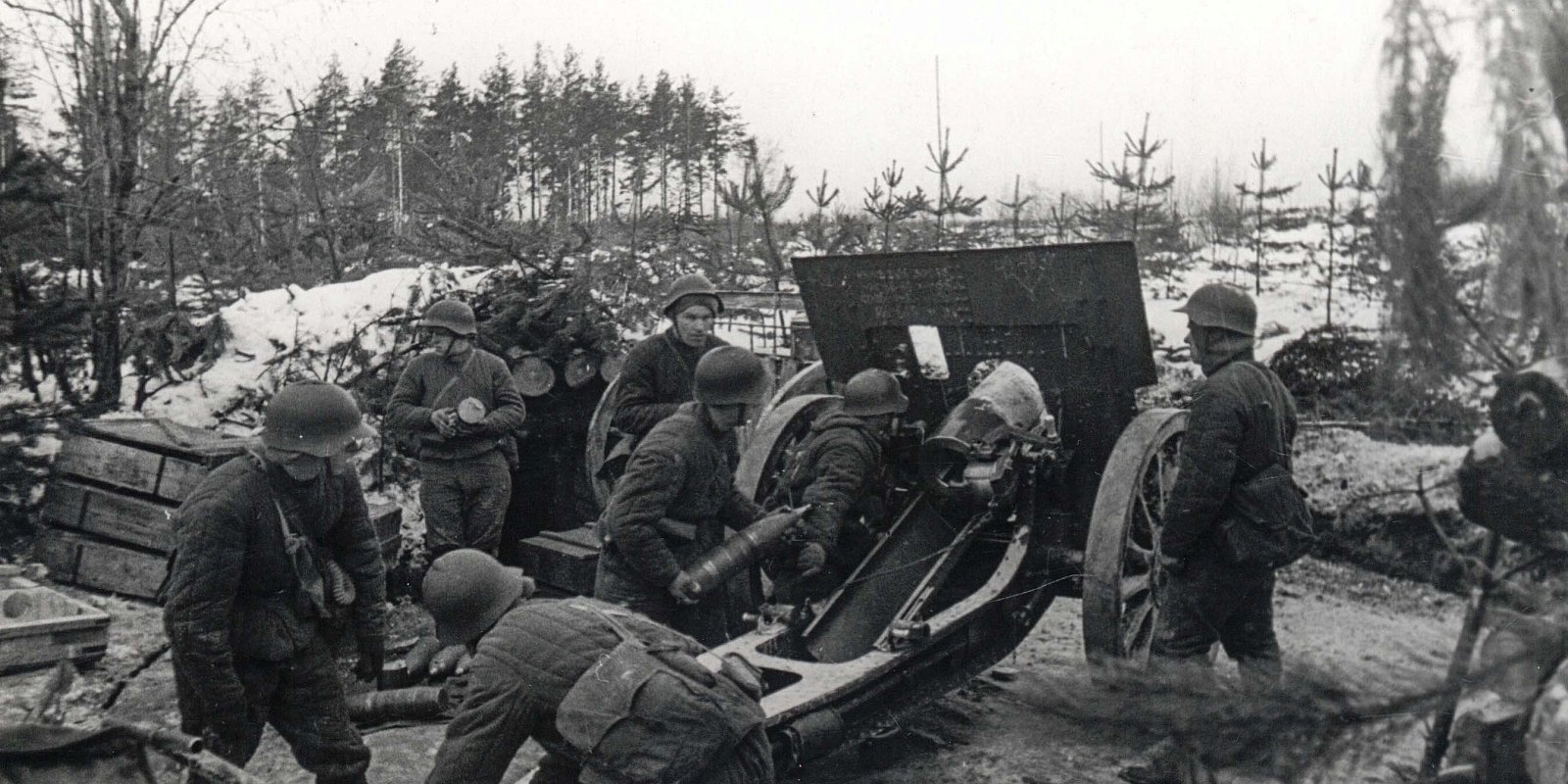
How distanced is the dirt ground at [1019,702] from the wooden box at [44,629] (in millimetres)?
171

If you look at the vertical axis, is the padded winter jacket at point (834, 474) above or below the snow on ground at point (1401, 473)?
below

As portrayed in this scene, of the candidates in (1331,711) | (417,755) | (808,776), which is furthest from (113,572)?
(1331,711)

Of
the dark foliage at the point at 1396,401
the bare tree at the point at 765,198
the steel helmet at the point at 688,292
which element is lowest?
the dark foliage at the point at 1396,401

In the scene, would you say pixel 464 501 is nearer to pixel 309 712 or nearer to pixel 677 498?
pixel 677 498

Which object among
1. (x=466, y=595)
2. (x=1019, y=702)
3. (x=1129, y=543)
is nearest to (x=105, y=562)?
(x=466, y=595)

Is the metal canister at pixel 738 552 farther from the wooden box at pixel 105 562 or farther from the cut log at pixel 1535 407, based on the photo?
the wooden box at pixel 105 562

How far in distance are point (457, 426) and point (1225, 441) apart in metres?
3.95

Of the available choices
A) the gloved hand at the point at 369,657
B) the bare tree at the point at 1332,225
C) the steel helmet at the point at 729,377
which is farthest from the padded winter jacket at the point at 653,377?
the bare tree at the point at 1332,225

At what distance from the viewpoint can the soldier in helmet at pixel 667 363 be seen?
6164mm

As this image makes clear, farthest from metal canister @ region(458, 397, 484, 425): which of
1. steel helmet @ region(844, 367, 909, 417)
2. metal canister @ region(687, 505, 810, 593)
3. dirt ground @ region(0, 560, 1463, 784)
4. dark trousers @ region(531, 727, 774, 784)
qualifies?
dark trousers @ region(531, 727, 774, 784)

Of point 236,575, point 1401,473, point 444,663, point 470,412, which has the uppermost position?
point 1401,473

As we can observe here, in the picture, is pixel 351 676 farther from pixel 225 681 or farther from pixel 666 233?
pixel 666 233

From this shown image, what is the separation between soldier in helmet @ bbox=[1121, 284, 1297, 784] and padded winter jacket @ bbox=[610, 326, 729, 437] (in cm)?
261

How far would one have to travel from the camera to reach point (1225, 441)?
4441 millimetres
